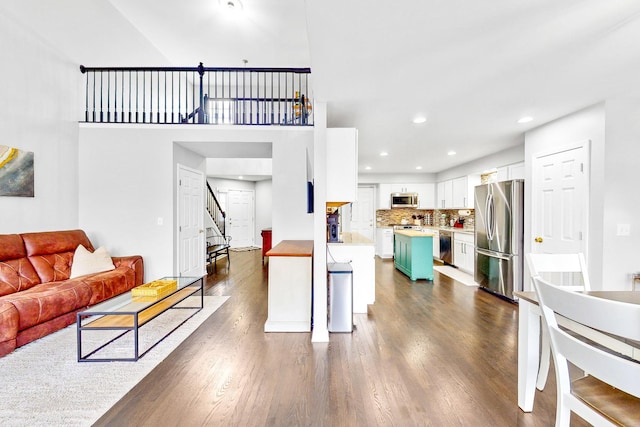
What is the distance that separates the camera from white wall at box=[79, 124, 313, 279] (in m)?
4.34

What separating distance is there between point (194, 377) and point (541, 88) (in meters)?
3.76

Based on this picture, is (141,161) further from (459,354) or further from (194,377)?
(459,354)

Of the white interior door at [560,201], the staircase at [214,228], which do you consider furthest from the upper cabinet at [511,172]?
the staircase at [214,228]

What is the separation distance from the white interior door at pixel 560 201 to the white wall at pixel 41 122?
254 inches

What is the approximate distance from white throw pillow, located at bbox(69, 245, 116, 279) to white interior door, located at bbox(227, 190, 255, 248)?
576 cm

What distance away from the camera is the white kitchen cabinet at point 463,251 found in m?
5.47

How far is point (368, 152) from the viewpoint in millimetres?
5246

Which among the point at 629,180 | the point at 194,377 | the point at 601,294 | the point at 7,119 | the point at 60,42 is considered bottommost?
the point at 194,377

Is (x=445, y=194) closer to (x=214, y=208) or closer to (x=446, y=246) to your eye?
(x=446, y=246)

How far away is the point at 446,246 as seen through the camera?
645 centimetres

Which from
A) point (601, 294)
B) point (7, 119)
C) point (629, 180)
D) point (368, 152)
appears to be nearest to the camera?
point (601, 294)

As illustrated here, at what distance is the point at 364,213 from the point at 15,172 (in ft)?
23.1

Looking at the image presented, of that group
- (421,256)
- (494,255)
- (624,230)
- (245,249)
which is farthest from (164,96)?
(624,230)

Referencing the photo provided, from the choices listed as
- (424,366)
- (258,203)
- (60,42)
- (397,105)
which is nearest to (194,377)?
(424,366)
